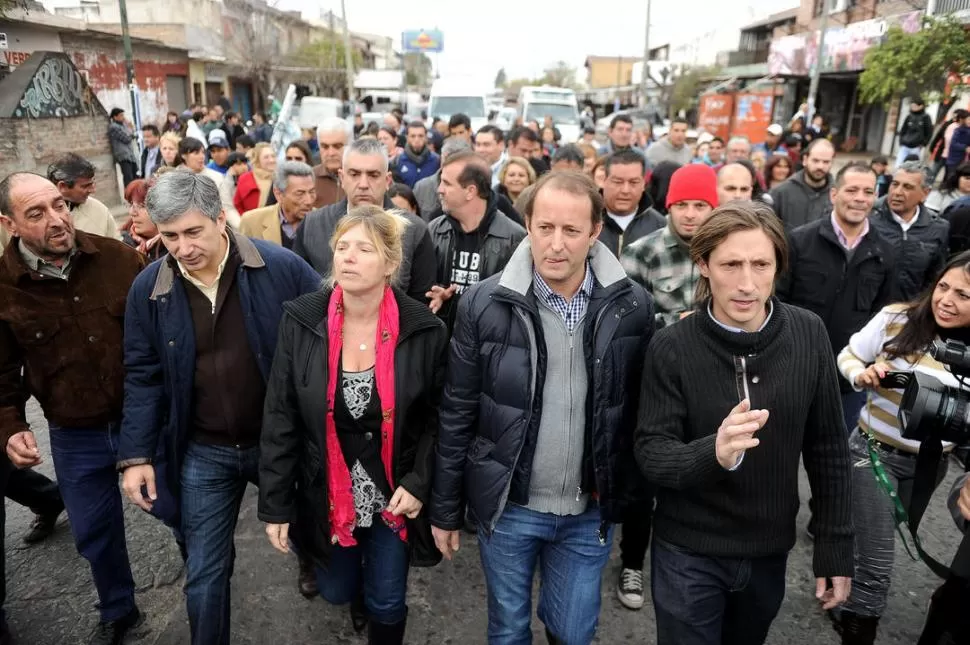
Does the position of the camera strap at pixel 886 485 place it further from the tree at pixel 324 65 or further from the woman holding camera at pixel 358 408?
→ the tree at pixel 324 65

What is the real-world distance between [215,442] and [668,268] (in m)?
2.29

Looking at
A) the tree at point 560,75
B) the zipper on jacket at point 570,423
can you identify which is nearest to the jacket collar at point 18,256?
the zipper on jacket at point 570,423

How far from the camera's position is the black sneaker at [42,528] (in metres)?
3.83

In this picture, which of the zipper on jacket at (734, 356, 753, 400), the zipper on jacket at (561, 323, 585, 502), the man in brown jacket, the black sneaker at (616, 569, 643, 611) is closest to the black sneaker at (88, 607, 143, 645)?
the man in brown jacket

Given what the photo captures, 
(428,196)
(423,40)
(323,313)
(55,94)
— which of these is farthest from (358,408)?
(423,40)

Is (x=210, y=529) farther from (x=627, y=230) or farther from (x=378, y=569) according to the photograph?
(x=627, y=230)

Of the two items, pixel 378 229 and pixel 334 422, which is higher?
pixel 378 229

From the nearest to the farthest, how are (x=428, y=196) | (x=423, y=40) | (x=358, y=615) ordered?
Result: (x=358, y=615)
(x=428, y=196)
(x=423, y=40)

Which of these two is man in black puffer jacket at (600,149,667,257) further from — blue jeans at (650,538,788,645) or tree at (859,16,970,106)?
tree at (859,16,970,106)

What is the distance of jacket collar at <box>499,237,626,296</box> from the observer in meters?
2.27

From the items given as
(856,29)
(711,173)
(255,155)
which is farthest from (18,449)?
(856,29)

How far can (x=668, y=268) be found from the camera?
11.2 feet

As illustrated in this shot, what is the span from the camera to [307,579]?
3.40 metres

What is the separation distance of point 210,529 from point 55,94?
42.6 feet
